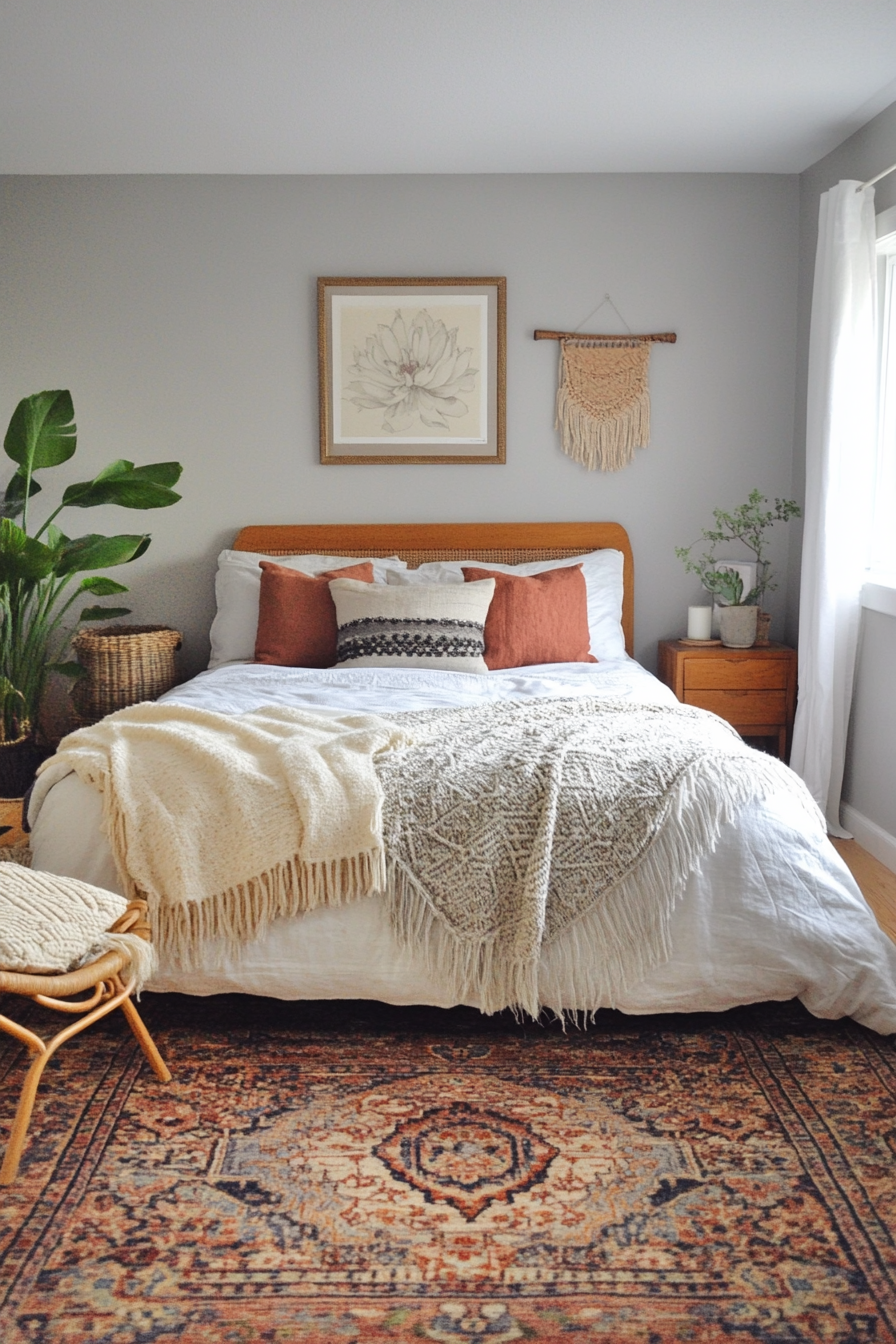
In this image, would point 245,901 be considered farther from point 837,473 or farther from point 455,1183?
point 837,473

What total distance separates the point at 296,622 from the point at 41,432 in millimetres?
1199

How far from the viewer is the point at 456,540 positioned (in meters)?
4.49

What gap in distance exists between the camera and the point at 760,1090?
2104 millimetres

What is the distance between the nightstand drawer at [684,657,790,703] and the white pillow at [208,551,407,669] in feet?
3.96

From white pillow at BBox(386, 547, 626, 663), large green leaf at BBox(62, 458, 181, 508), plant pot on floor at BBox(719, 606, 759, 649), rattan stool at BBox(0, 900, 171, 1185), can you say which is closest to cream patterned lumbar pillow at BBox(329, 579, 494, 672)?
white pillow at BBox(386, 547, 626, 663)

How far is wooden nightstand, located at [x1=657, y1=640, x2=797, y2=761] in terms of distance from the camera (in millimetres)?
4105

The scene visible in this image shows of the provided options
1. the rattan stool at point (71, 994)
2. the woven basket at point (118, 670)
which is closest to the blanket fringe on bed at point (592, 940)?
the rattan stool at point (71, 994)

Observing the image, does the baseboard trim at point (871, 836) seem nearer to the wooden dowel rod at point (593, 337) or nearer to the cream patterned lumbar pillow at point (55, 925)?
the wooden dowel rod at point (593, 337)

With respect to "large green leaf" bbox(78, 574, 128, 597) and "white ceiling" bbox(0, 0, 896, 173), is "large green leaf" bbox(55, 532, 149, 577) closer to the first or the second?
"large green leaf" bbox(78, 574, 128, 597)

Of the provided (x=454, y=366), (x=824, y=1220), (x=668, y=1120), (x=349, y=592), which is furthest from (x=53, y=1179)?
(x=454, y=366)

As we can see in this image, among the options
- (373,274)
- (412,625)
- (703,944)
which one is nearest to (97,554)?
(412,625)

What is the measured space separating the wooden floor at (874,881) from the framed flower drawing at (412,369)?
2044 mm

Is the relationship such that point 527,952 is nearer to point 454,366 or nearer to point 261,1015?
point 261,1015

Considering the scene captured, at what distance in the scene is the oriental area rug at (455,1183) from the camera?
1.53m
